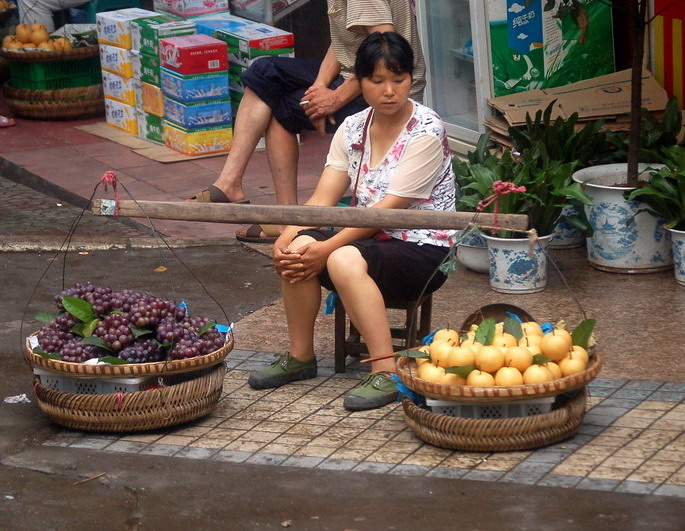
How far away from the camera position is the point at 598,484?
149 inches

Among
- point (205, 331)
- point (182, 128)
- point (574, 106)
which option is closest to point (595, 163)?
point (574, 106)

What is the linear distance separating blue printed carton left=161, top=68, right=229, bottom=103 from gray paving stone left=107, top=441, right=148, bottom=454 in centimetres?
448

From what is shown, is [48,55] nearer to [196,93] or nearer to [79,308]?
[196,93]

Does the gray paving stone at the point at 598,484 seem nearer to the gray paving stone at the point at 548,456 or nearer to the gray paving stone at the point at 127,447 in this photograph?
the gray paving stone at the point at 548,456

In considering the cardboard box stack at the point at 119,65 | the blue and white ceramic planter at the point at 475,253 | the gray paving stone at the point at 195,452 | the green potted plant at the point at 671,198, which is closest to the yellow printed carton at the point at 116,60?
the cardboard box stack at the point at 119,65

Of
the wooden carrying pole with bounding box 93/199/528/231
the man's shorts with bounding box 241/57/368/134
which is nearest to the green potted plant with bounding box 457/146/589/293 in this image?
the man's shorts with bounding box 241/57/368/134

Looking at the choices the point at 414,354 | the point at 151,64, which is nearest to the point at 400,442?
the point at 414,354

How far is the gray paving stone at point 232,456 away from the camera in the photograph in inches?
163

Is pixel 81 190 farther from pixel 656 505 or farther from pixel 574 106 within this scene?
pixel 656 505

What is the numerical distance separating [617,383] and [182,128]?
190 inches

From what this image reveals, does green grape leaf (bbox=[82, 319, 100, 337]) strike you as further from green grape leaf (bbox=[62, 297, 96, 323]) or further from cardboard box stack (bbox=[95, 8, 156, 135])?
Result: cardboard box stack (bbox=[95, 8, 156, 135])

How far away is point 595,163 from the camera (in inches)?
251

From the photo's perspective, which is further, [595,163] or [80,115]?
[80,115]

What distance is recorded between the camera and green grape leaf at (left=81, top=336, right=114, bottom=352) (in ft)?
14.0
